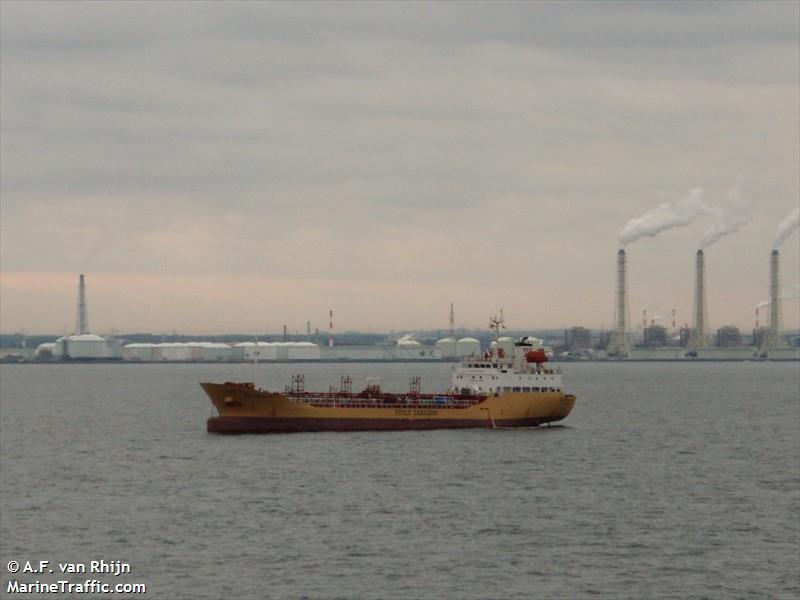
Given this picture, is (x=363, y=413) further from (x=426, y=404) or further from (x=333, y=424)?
(x=426, y=404)

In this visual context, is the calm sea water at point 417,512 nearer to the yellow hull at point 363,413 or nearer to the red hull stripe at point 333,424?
the red hull stripe at point 333,424

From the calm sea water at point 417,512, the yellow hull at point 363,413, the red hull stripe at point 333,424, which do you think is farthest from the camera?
the red hull stripe at point 333,424

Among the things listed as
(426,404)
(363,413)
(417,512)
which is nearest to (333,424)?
(363,413)

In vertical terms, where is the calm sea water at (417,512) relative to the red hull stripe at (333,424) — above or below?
below

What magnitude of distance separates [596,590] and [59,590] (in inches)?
838

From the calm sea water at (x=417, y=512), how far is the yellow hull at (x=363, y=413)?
202 centimetres

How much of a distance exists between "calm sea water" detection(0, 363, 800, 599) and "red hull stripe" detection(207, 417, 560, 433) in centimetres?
166

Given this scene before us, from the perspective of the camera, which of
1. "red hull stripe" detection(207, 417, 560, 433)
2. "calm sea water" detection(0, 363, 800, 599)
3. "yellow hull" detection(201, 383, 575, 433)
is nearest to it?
"calm sea water" detection(0, 363, 800, 599)

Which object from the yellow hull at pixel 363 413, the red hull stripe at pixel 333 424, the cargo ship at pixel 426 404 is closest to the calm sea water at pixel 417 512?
the red hull stripe at pixel 333 424

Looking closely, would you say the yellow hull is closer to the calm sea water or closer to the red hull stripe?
the red hull stripe

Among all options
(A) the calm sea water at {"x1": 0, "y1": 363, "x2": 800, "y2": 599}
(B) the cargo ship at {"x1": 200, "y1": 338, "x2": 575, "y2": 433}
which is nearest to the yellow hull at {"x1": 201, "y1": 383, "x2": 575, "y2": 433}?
(B) the cargo ship at {"x1": 200, "y1": 338, "x2": 575, "y2": 433}

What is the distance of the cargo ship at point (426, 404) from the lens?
367 feet

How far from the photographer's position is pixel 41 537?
6016cm

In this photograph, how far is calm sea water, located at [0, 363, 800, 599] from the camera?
172ft
